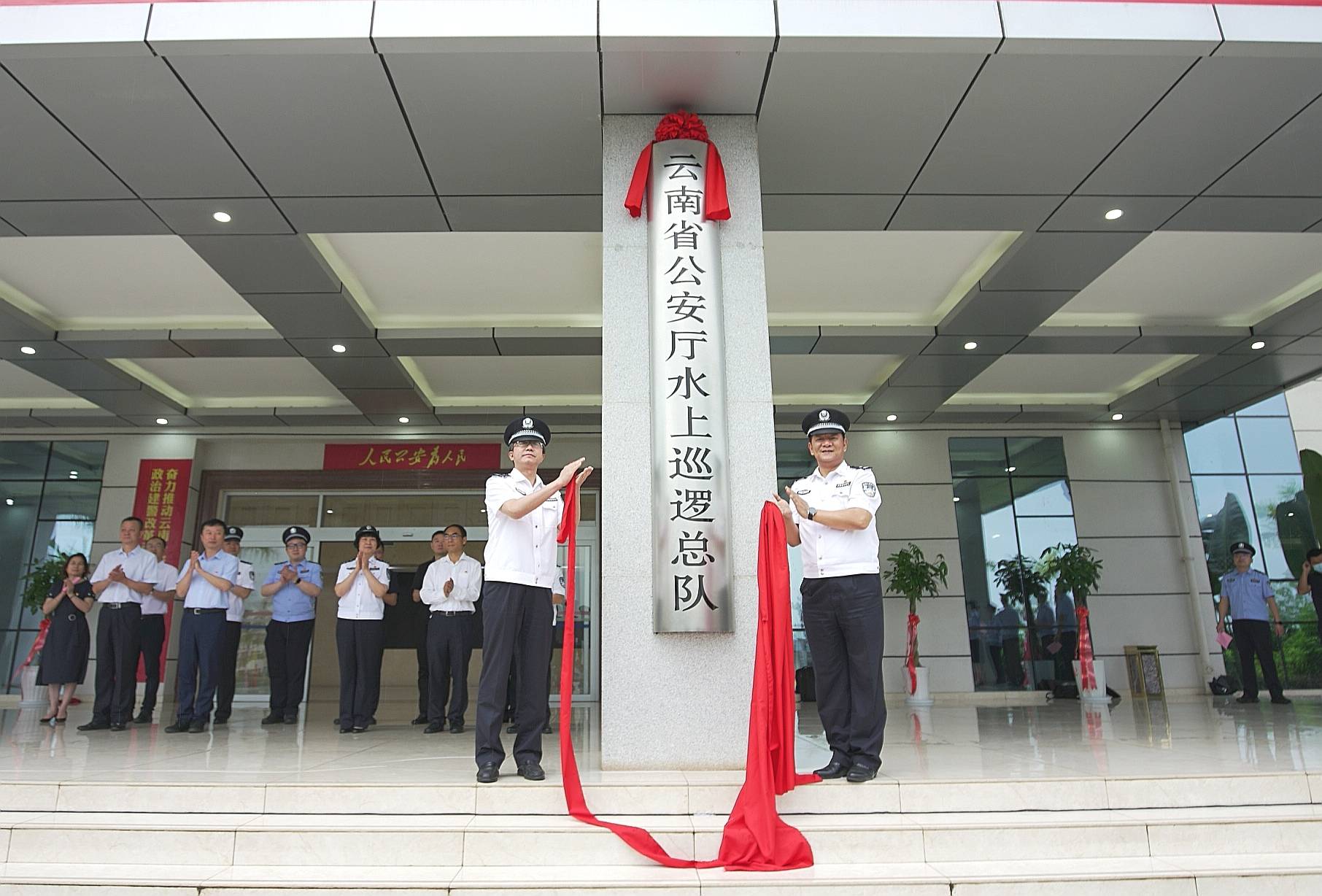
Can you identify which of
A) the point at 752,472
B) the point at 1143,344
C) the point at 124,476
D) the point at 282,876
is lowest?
the point at 282,876

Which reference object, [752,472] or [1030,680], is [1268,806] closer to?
[752,472]

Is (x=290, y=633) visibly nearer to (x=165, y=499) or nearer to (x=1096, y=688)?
(x=165, y=499)

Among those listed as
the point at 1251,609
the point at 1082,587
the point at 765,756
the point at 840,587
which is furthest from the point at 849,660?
the point at 1082,587

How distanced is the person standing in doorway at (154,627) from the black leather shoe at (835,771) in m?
4.98

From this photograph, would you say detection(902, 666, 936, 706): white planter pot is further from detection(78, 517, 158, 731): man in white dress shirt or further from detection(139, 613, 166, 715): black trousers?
detection(78, 517, 158, 731): man in white dress shirt

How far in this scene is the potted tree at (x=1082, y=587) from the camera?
8547mm

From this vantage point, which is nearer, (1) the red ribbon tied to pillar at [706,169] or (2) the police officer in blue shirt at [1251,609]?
(1) the red ribbon tied to pillar at [706,169]

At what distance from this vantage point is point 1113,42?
374 centimetres

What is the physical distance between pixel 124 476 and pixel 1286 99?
10.7m

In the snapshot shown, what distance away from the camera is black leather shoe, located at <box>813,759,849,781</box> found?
3305mm

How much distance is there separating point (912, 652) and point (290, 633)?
6.27m

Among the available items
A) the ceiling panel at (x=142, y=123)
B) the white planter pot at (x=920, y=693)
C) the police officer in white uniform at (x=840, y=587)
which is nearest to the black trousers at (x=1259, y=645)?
the white planter pot at (x=920, y=693)

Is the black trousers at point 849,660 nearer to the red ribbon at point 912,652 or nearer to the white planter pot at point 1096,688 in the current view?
the red ribbon at point 912,652

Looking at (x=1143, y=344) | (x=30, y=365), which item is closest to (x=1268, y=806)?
(x=1143, y=344)
